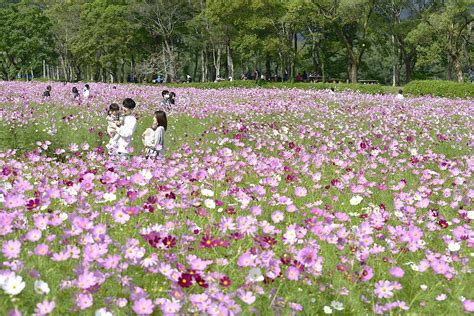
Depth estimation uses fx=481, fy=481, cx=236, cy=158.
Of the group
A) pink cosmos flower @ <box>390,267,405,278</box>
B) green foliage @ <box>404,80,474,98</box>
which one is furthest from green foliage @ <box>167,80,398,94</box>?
pink cosmos flower @ <box>390,267,405,278</box>

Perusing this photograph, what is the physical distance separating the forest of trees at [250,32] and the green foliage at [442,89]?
1354 cm

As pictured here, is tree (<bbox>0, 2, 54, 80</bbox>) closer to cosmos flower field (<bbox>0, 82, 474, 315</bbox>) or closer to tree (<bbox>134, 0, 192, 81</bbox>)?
tree (<bbox>134, 0, 192, 81</bbox>)

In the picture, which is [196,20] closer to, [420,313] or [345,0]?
[345,0]

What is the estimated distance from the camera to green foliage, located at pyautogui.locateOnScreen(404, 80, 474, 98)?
26469mm

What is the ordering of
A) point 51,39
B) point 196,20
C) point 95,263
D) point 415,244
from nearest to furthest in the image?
point 95,263 → point 415,244 → point 196,20 → point 51,39

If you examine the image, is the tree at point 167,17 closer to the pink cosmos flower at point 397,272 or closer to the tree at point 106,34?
the tree at point 106,34

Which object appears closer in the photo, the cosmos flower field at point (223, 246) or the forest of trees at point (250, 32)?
the cosmos flower field at point (223, 246)

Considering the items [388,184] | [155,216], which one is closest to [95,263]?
[155,216]

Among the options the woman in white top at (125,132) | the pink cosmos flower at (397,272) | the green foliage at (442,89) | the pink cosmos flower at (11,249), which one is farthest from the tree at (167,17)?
the pink cosmos flower at (11,249)

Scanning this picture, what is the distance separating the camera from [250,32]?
48750mm

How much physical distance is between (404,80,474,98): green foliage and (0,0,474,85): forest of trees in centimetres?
1354

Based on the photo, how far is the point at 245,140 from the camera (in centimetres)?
1151

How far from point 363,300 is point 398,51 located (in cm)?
5531

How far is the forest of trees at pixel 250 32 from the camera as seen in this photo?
1758 inches
